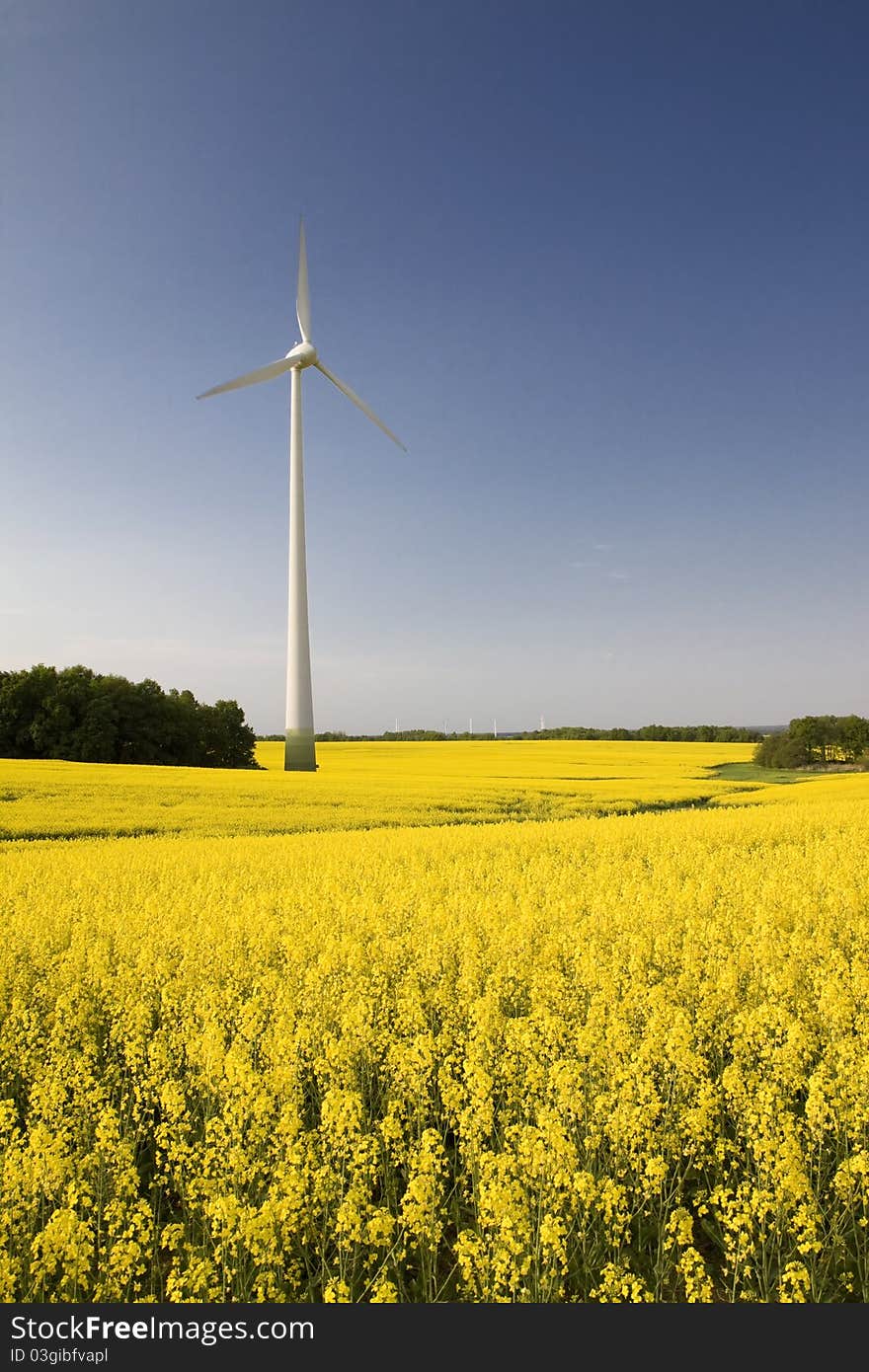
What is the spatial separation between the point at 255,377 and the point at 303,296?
644 cm

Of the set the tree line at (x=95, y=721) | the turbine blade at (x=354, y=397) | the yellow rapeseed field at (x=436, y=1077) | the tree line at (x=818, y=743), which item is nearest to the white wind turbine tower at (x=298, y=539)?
the turbine blade at (x=354, y=397)

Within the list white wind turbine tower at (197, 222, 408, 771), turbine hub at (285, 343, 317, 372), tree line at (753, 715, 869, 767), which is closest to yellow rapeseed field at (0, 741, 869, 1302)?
white wind turbine tower at (197, 222, 408, 771)

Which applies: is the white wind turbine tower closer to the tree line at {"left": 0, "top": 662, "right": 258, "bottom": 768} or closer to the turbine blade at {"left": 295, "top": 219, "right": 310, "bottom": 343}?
the turbine blade at {"left": 295, "top": 219, "right": 310, "bottom": 343}

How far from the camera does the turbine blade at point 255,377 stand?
3616cm

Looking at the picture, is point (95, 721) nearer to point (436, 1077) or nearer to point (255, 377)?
point (255, 377)

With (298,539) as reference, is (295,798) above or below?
below

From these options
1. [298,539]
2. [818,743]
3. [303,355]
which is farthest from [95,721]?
[818,743]

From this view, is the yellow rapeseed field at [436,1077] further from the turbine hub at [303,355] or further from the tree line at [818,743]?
the tree line at [818,743]

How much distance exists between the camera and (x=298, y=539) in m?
40.5

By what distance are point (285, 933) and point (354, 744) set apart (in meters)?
71.8

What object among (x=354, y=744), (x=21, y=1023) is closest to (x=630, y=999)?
(x=21, y=1023)

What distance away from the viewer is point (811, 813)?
81.3ft

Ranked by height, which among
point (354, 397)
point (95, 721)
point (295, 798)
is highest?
point (354, 397)

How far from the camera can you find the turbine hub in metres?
40.7
